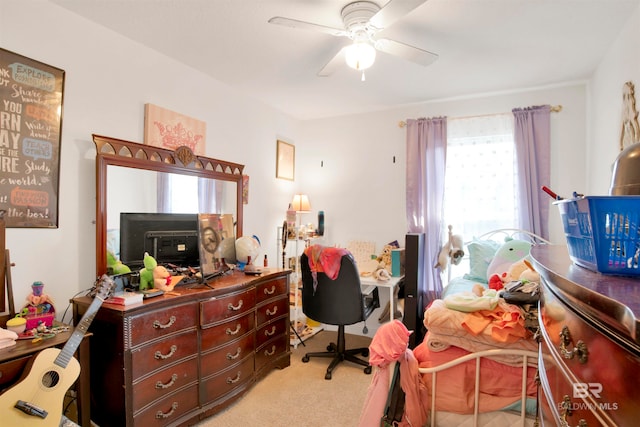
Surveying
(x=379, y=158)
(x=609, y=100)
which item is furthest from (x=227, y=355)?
(x=609, y=100)

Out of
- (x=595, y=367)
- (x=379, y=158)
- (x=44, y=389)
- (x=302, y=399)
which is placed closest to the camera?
(x=595, y=367)

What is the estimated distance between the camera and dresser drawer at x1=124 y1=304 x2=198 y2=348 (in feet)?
5.82

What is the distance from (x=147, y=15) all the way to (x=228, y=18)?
1.62ft

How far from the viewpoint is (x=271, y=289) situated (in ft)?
8.96

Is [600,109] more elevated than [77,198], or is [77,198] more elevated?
[600,109]

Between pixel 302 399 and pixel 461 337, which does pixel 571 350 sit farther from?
pixel 302 399

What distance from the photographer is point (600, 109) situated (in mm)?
2723

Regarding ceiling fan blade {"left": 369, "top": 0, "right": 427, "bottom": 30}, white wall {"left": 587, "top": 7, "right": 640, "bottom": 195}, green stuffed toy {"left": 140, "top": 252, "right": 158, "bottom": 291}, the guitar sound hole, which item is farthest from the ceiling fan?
A: the guitar sound hole

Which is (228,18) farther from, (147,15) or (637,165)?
(637,165)

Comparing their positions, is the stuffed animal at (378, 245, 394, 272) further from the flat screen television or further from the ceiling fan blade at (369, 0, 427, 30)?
the ceiling fan blade at (369, 0, 427, 30)

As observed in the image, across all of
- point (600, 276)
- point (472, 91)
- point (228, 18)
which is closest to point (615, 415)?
point (600, 276)

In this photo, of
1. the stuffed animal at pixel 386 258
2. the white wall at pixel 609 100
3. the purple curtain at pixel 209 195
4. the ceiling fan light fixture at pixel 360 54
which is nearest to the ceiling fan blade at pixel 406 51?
the ceiling fan light fixture at pixel 360 54

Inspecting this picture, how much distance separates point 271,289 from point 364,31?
6.44ft

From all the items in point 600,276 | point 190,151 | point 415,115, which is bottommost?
point 600,276
